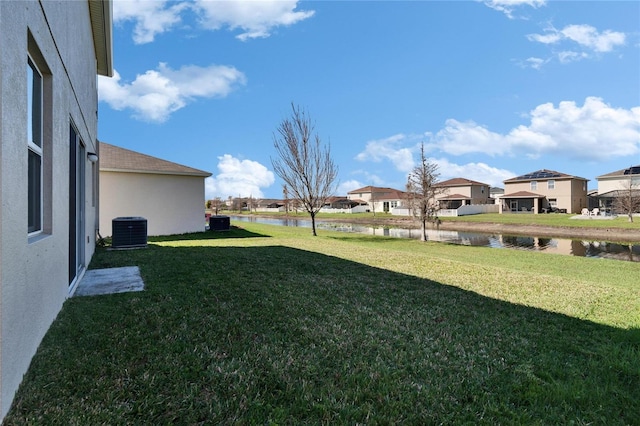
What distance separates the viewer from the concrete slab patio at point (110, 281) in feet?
17.4

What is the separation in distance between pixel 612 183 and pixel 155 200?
51705 millimetres

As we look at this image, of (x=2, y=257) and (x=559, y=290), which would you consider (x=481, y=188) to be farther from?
(x=2, y=257)

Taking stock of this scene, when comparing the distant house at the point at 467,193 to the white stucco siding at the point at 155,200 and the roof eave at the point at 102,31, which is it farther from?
the roof eave at the point at 102,31

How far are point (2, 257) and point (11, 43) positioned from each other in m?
1.46

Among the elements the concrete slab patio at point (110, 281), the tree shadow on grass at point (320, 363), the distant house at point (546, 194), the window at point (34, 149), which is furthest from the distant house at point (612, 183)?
the window at point (34, 149)

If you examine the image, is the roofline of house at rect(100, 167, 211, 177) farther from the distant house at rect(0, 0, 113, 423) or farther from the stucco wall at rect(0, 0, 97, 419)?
the stucco wall at rect(0, 0, 97, 419)

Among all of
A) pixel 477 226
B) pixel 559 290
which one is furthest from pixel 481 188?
pixel 559 290

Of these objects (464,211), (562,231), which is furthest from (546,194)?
(562,231)

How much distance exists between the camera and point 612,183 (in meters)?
43.2

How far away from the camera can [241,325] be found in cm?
386

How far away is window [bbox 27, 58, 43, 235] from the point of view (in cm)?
329

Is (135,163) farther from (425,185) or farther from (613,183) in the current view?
(613,183)

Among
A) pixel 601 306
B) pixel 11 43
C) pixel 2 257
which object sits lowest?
pixel 601 306

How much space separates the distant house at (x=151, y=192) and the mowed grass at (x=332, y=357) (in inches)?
425
